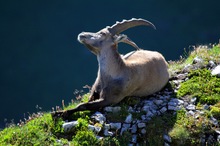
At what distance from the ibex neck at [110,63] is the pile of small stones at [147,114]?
92cm

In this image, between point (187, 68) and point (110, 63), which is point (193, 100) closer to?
point (187, 68)

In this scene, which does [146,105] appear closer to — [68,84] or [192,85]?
[192,85]

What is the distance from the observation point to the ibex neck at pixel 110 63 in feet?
36.6

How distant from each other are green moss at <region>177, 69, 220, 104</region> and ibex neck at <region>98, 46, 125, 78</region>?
1557 millimetres

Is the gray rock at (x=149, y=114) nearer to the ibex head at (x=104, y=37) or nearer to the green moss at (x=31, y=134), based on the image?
the ibex head at (x=104, y=37)

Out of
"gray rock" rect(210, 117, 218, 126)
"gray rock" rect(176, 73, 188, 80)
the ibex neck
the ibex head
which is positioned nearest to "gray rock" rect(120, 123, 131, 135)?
the ibex neck

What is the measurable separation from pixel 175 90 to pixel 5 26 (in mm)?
59690

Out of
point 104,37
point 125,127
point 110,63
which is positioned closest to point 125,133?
point 125,127

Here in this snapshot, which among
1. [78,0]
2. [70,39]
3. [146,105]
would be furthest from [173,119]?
[78,0]

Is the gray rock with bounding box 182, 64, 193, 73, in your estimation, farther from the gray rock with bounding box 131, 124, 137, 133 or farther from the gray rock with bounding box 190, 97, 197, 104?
the gray rock with bounding box 131, 124, 137, 133

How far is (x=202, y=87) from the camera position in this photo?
11367 mm

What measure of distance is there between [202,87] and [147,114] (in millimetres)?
1770

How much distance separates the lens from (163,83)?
11945 millimetres

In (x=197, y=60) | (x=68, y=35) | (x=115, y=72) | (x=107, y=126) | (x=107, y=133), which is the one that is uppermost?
(x=68, y=35)
